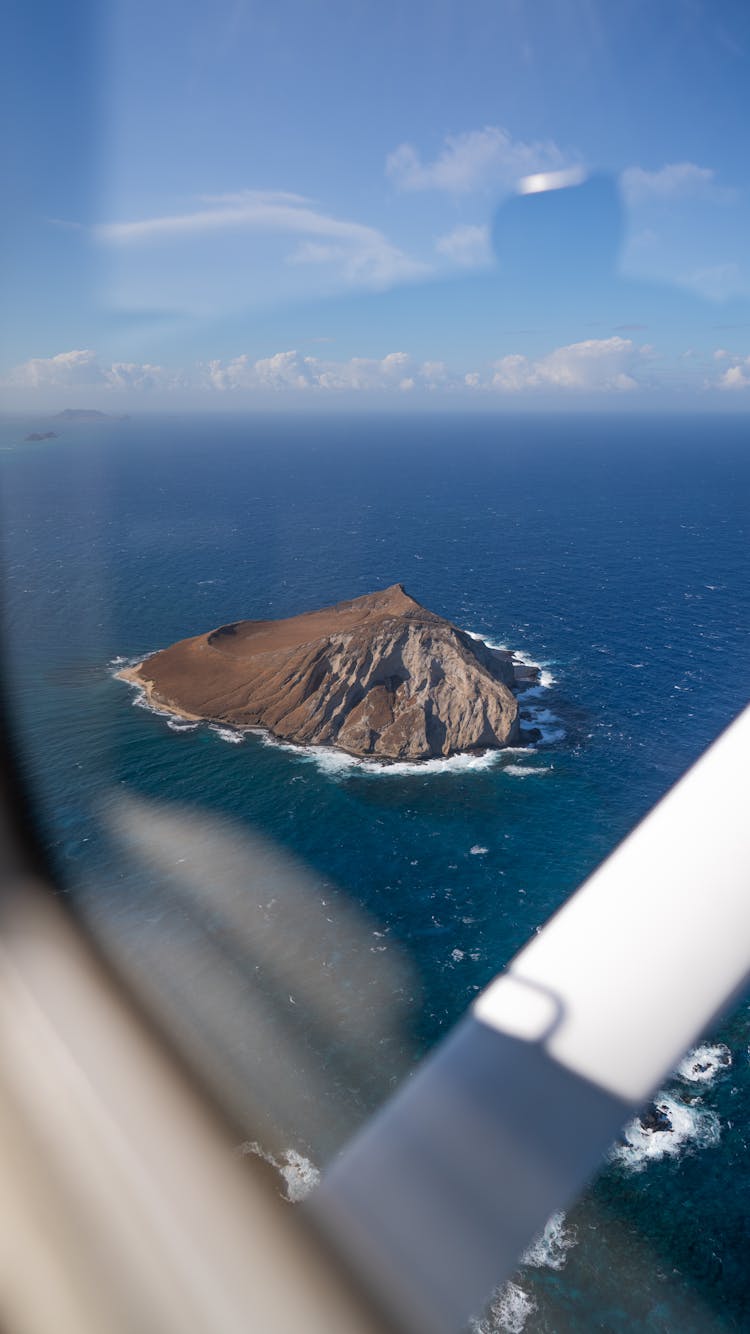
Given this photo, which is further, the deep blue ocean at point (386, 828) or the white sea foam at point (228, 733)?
the white sea foam at point (228, 733)

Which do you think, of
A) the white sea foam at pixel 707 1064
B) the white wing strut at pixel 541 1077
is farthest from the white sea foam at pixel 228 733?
the white wing strut at pixel 541 1077

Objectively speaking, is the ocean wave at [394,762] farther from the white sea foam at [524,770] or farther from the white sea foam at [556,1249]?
the white sea foam at [556,1249]

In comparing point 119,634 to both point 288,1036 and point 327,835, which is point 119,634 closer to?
point 327,835

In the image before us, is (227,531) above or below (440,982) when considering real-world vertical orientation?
above

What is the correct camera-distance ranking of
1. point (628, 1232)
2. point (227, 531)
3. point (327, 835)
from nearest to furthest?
point (628, 1232), point (327, 835), point (227, 531)

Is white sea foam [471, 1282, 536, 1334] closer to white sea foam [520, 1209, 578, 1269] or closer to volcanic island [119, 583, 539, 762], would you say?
white sea foam [520, 1209, 578, 1269]

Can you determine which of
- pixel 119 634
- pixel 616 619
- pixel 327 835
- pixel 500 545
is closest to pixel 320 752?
pixel 327 835
